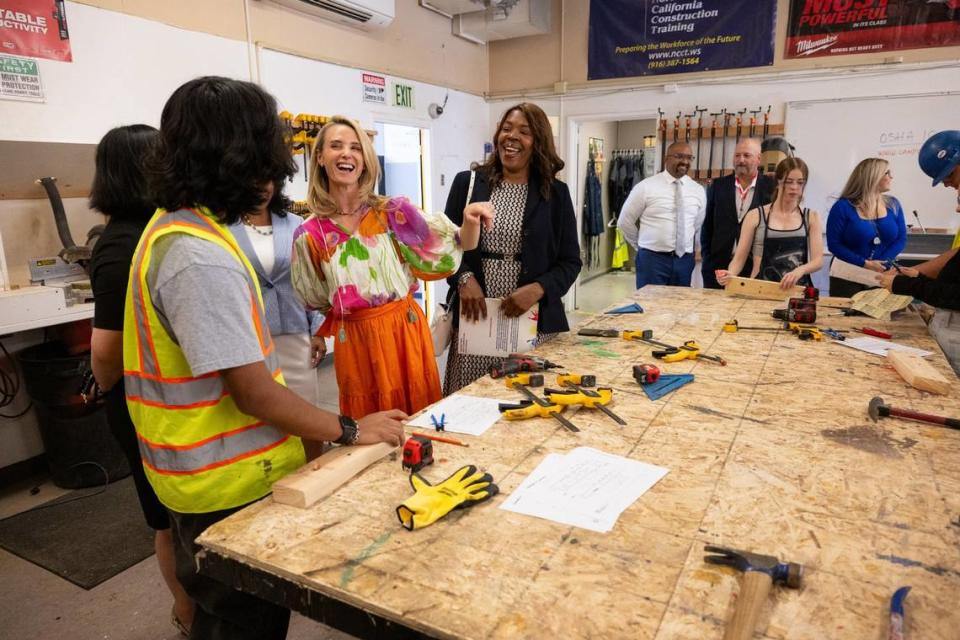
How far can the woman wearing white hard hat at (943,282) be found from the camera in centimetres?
218

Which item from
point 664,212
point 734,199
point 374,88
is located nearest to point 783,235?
point 734,199

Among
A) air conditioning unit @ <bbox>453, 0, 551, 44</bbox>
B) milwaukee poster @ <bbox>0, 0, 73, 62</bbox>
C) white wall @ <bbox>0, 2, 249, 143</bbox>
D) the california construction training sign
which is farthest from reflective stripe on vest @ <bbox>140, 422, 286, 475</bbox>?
the california construction training sign

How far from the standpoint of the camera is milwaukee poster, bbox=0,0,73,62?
273 cm

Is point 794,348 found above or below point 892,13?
below

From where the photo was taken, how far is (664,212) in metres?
4.47

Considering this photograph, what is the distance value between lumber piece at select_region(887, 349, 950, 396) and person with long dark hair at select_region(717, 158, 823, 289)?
4.49ft

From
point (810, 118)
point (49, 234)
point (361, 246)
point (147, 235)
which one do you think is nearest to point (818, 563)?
point (147, 235)

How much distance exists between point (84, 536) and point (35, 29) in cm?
236

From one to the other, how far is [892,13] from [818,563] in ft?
18.3

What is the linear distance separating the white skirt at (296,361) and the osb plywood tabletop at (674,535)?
0.82m

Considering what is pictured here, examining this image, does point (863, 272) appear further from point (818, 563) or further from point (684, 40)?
point (684, 40)

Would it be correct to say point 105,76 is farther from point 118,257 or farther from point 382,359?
point 382,359

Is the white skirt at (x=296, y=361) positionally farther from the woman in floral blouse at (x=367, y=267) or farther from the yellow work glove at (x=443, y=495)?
the yellow work glove at (x=443, y=495)

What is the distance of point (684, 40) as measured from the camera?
18.5 feet
